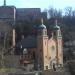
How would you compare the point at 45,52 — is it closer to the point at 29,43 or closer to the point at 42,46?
the point at 42,46

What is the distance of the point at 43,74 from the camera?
1457 inches

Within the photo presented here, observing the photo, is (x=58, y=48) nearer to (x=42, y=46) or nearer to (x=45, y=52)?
(x=45, y=52)

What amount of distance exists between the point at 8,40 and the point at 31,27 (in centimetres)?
909

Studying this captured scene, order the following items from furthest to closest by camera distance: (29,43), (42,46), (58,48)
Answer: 1. (29,43)
2. (58,48)
3. (42,46)

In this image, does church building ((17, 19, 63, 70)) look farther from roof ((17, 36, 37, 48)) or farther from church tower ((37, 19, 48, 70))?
roof ((17, 36, 37, 48))

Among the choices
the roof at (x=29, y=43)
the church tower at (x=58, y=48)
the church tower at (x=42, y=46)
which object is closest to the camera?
the church tower at (x=42, y=46)

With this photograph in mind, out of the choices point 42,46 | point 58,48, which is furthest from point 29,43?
point 58,48

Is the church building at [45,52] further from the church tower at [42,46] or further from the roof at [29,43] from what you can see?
the roof at [29,43]

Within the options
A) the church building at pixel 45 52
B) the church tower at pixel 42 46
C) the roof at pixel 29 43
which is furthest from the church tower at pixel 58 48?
the roof at pixel 29 43

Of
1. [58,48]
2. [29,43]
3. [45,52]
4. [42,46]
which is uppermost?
[29,43]

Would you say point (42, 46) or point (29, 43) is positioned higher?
point (29, 43)

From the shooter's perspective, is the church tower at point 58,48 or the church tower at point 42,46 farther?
the church tower at point 58,48

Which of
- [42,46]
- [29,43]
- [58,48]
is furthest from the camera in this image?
[29,43]

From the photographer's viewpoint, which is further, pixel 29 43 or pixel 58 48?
pixel 29 43
